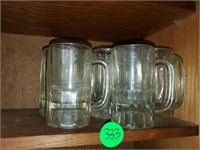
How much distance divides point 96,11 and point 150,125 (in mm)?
279

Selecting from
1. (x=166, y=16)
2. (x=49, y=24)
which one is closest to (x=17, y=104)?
(x=49, y=24)

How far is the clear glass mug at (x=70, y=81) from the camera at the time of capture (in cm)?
51

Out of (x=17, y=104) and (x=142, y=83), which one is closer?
(x=142, y=83)

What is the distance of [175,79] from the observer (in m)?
0.54

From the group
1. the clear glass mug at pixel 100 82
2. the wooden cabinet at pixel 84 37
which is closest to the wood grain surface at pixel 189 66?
the wooden cabinet at pixel 84 37

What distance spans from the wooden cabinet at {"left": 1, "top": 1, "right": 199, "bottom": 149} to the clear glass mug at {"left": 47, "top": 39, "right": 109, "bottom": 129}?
0.05 meters

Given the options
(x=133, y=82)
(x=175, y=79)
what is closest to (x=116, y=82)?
(x=133, y=82)

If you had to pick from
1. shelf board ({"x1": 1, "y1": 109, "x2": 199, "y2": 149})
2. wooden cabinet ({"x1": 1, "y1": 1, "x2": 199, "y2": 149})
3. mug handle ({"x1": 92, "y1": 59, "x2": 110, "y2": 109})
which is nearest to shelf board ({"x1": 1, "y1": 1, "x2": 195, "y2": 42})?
wooden cabinet ({"x1": 1, "y1": 1, "x2": 199, "y2": 149})

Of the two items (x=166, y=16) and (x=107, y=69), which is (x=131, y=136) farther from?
(x=166, y=16)

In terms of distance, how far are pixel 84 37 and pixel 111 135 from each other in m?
0.39

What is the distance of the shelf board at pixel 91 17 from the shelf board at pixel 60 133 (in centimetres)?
25

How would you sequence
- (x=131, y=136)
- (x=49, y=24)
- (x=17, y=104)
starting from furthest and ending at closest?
(x=17, y=104) < (x=49, y=24) < (x=131, y=136)

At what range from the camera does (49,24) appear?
580 millimetres

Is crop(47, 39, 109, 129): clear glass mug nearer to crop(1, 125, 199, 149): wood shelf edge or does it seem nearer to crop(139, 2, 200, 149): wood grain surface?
crop(1, 125, 199, 149): wood shelf edge
